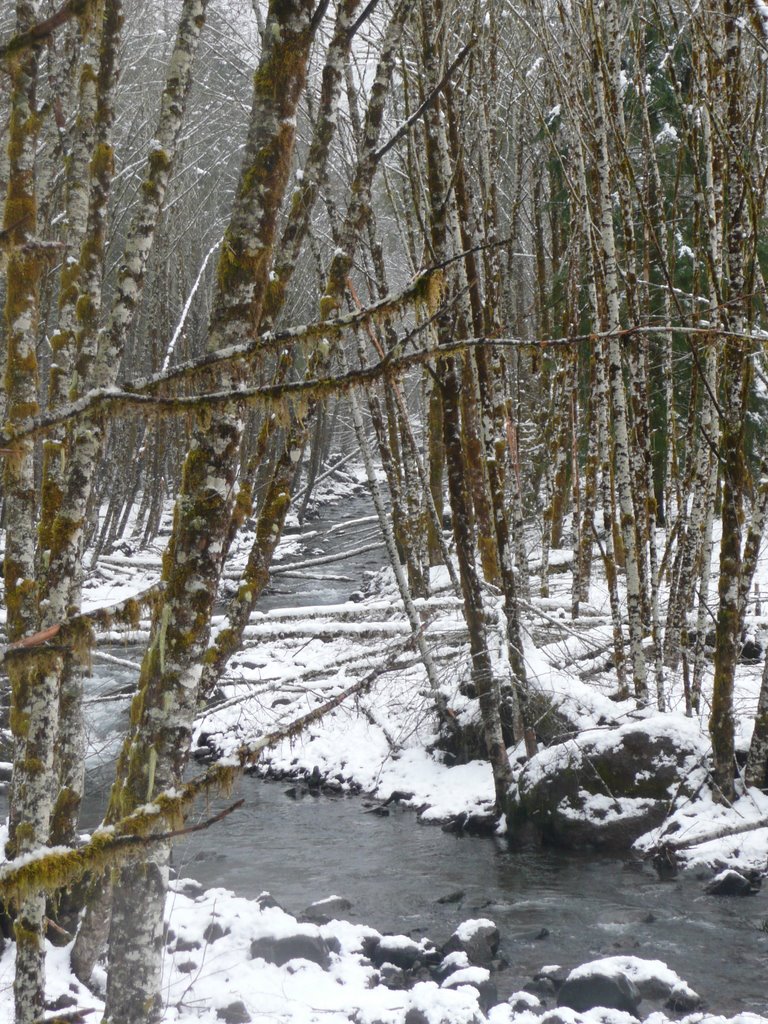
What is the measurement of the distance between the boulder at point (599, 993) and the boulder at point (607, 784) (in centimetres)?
254

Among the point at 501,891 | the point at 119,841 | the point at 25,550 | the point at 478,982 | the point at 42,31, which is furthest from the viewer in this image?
the point at 501,891

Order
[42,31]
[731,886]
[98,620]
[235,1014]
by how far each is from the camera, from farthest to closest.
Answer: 1. [731,886]
2. [235,1014]
3. [98,620]
4. [42,31]

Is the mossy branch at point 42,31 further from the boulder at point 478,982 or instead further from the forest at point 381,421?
the boulder at point 478,982

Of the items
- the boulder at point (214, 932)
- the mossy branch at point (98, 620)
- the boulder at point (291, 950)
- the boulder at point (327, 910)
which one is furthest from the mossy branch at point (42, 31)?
the boulder at point (327, 910)

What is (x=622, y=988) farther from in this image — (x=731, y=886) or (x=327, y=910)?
(x=327, y=910)

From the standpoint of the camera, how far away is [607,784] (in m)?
7.75

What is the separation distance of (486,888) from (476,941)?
1248mm

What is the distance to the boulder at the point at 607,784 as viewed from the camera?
24.8ft

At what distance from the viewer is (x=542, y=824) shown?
7.80m

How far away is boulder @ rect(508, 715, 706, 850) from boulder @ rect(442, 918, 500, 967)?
1914 millimetres

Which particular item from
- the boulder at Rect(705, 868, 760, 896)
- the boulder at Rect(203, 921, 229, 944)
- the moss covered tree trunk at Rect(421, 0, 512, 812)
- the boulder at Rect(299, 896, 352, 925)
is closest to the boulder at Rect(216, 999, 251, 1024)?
the boulder at Rect(203, 921, 229, 944)

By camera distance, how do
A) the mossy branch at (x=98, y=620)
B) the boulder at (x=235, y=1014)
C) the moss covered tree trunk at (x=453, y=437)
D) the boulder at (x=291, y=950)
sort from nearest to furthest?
the mossy branch at (x=98, y=620) → the boulder at (x=235, y=1014) → the boulder at (x=291, y=950) → the moss covered tree trunk at (x=453, y=437)

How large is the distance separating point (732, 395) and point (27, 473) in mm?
5456

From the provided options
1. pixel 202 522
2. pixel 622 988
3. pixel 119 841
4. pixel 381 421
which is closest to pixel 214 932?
pixel 622 988
